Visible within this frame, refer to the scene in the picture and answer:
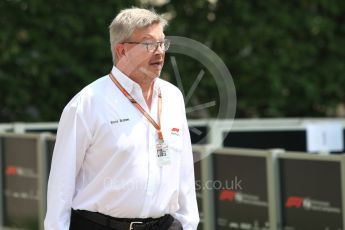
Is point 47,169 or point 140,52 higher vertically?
point 140,52

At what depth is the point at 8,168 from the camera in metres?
9.67

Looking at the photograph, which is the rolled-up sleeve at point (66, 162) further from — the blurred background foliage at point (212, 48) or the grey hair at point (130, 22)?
the blurred background foliage at point (212, 48)

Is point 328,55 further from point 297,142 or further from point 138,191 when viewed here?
point 138,191

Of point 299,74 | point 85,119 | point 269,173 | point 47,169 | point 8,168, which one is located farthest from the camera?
point 299,74

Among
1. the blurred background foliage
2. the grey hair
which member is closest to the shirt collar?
the grey hair

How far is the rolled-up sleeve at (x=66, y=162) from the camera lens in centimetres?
391

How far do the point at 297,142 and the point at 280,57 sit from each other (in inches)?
194

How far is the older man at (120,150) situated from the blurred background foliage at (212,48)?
966cm

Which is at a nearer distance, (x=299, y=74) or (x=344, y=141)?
(x=344, y=141)

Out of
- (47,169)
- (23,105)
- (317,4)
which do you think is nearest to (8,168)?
(47,169)

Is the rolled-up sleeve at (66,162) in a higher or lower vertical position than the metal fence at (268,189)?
higher

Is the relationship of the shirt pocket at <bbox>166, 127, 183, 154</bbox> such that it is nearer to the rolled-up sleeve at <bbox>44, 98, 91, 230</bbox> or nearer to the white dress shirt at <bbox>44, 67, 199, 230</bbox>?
the white dress shirt at <bbox>44, 67, 199, 230</bbox>

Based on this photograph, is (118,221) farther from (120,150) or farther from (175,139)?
(175,139)

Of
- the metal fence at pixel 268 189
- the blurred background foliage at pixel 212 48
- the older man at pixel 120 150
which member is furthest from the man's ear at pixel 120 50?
the blurred background foliage at pixel 212 48
